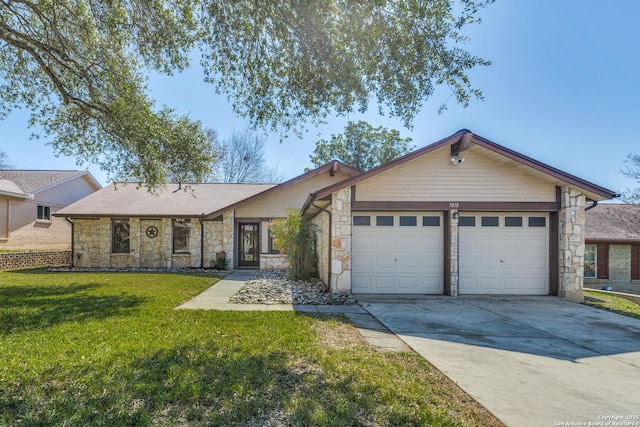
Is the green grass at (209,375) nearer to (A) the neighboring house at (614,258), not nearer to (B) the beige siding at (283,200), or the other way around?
(B) the beige siding at (283,200)

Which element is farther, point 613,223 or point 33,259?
point 613,223

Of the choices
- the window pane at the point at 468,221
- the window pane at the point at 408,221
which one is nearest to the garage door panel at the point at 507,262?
the window pane at the point at 468,221

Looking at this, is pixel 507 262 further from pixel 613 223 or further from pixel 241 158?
pixel 241 158

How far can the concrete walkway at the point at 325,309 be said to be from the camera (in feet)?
17.4

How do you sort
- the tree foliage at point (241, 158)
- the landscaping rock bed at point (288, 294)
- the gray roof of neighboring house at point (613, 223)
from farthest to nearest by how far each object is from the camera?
the tree foliage at point (241, 158) → the gray roof of neighboring house at point (613, 223) → the landscaping rock bed at point (288, 294)

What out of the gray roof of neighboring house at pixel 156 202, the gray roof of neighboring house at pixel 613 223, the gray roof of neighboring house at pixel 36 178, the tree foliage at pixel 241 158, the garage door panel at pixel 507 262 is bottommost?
the garage door panel at pixel 507 262

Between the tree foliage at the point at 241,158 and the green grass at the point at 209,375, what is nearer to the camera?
the green grass at the point at 209,375

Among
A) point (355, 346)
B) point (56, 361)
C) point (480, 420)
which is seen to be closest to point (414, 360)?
point (355, 346)

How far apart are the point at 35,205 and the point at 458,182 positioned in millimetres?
23797

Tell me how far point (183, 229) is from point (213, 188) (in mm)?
4317

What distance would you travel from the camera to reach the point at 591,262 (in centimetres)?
1777

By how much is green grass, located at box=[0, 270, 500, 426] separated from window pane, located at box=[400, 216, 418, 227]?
13.8 ft

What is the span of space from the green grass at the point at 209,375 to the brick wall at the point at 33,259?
1190 centimetres

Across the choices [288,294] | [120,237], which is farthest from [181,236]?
[288,294]
